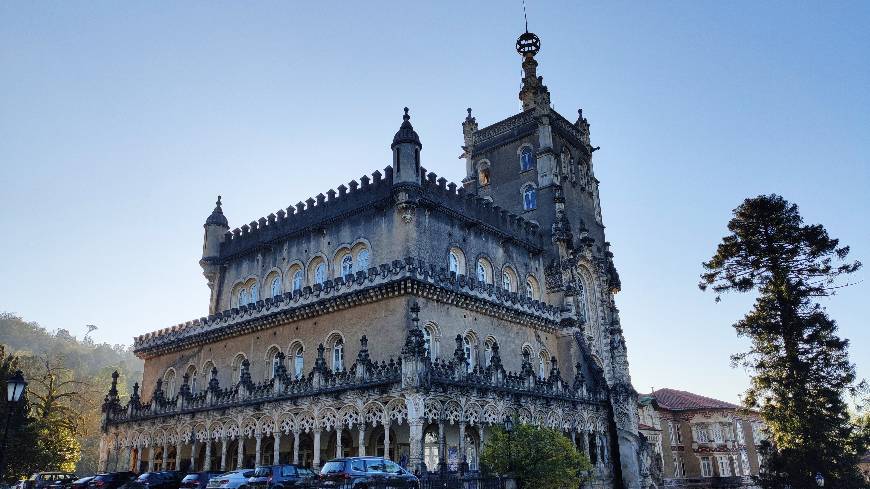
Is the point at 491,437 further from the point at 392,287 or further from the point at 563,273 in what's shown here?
the point at 563,273

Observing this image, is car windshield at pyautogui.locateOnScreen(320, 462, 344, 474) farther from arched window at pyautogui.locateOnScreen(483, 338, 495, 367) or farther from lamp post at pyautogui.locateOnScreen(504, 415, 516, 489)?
arched window at pyautogui.locateOnScreen(483, 338, 495, 367)

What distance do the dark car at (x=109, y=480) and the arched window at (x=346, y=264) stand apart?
13.9 m

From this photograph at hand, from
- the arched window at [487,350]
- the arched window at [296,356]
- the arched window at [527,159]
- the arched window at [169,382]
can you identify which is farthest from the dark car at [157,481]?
the arched window at [527,159]

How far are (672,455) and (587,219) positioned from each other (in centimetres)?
2643

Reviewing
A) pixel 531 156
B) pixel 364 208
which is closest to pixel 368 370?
pixel 364 208

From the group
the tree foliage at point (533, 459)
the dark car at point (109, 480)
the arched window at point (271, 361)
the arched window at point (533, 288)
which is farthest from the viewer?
the arched window at point (533, 288)

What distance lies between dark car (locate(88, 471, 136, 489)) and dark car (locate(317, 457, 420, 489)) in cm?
1330

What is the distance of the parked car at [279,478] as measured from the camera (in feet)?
69.9

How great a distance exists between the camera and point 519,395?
2898 cm

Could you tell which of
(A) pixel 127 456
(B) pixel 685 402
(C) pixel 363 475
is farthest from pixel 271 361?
(B) pixel 685 402

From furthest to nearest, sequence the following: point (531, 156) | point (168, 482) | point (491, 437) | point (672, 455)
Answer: point (672, 455)
point (531, 156)
point (168, 482)
point (491, 437)

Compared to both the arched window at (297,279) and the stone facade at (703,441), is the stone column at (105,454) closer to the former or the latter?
the arched window at (297,279)

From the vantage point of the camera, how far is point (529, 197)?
139ft

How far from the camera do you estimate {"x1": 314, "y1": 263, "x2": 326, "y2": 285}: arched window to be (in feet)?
114
